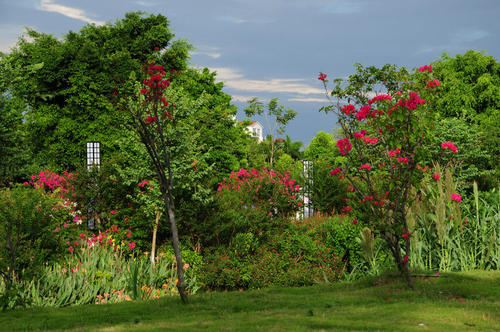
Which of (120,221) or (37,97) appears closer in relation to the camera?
(120,221)

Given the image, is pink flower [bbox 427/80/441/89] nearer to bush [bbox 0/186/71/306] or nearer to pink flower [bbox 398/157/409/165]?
pink flower [bbox 398/157/409/165]

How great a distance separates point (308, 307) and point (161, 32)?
82.1ft

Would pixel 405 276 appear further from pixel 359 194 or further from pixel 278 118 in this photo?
pixel 278 118

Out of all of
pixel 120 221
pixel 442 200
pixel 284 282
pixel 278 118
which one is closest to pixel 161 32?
pixel 278 118

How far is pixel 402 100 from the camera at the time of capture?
269 inches

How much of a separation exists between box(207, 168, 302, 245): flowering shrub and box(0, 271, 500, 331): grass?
489 cm

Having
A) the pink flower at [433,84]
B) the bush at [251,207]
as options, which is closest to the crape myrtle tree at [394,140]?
the pink flower at [433,84]

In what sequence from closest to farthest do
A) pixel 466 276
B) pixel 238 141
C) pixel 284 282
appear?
1. pixel 466 276
2. pixel 284 282
3. pixel 238 141

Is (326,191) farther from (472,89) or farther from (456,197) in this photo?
(472,89)

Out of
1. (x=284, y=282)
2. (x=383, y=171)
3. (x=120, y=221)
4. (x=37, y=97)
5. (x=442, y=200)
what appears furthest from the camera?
(x=37, y=97)

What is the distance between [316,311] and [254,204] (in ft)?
29.2

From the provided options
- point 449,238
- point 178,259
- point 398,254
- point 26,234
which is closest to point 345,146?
point 398,254

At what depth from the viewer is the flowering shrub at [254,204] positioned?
41.9 feet

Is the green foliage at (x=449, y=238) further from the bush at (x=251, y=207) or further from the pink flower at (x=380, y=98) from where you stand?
the bush at (x=251, y=207)
